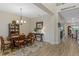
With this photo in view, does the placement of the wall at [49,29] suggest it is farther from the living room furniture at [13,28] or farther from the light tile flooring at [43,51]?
the living room furniture at [13,28]

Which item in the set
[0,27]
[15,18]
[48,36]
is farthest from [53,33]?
[0,27]

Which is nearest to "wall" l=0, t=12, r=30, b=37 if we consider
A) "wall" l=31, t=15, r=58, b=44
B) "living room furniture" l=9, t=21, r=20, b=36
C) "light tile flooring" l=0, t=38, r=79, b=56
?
"living room furniture" l=9, t=21, r=20, b=36

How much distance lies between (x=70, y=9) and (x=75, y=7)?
1.37ft

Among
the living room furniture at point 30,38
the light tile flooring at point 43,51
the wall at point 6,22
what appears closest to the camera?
the light tile flooring at point 43,51

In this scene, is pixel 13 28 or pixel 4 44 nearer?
pixel 4 44

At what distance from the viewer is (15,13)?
649cm

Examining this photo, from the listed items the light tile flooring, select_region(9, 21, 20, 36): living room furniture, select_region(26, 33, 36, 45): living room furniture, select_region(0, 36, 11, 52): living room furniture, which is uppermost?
select_region(9, 21, 20, 36): living room furniture

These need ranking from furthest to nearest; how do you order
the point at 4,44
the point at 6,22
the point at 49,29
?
the point at 49,29 → the point at 6,22 → the point at 4,44

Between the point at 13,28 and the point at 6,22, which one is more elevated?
the point at 6,22

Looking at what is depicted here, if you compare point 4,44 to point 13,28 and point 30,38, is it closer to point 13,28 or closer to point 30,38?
point 30,38

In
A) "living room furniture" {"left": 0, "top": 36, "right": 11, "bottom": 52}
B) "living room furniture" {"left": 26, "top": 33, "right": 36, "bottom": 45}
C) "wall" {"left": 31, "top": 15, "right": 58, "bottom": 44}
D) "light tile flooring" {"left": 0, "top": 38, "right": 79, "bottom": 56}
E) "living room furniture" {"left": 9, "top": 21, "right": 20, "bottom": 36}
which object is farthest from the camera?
"wall" {"left": 31, "top": 15, "right": 58, "bottom": 44}

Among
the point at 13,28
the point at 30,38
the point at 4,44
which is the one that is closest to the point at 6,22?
the point at 13,28

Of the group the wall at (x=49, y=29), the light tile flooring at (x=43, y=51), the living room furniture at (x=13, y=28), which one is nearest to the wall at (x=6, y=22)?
the living room furniture at (x=13, y=28)

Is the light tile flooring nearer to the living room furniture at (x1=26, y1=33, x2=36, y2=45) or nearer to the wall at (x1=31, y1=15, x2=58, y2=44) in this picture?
the living room furniture at (x1=26, y1=33, x2=36, y2=45)
